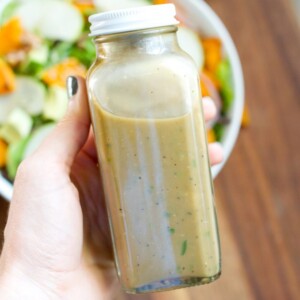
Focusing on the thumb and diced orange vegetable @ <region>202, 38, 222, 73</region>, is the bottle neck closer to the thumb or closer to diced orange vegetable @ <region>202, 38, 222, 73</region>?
the thumb

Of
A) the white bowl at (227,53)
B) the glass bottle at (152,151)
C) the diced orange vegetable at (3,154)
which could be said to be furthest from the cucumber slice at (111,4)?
the glass bottle at (152,151)

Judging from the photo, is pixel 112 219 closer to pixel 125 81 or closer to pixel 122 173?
pixel 122 173

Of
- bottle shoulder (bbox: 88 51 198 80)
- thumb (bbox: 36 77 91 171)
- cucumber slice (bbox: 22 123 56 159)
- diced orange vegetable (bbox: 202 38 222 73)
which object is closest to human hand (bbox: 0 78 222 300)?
thumb (bbox: 36 77 91 171)

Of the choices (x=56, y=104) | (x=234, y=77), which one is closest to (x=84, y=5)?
(x=56, y=104)

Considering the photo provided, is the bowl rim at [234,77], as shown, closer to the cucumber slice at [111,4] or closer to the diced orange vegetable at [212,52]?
the diced orange vegetable at [212,52]

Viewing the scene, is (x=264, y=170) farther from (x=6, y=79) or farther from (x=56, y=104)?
(x=6, y=79)
